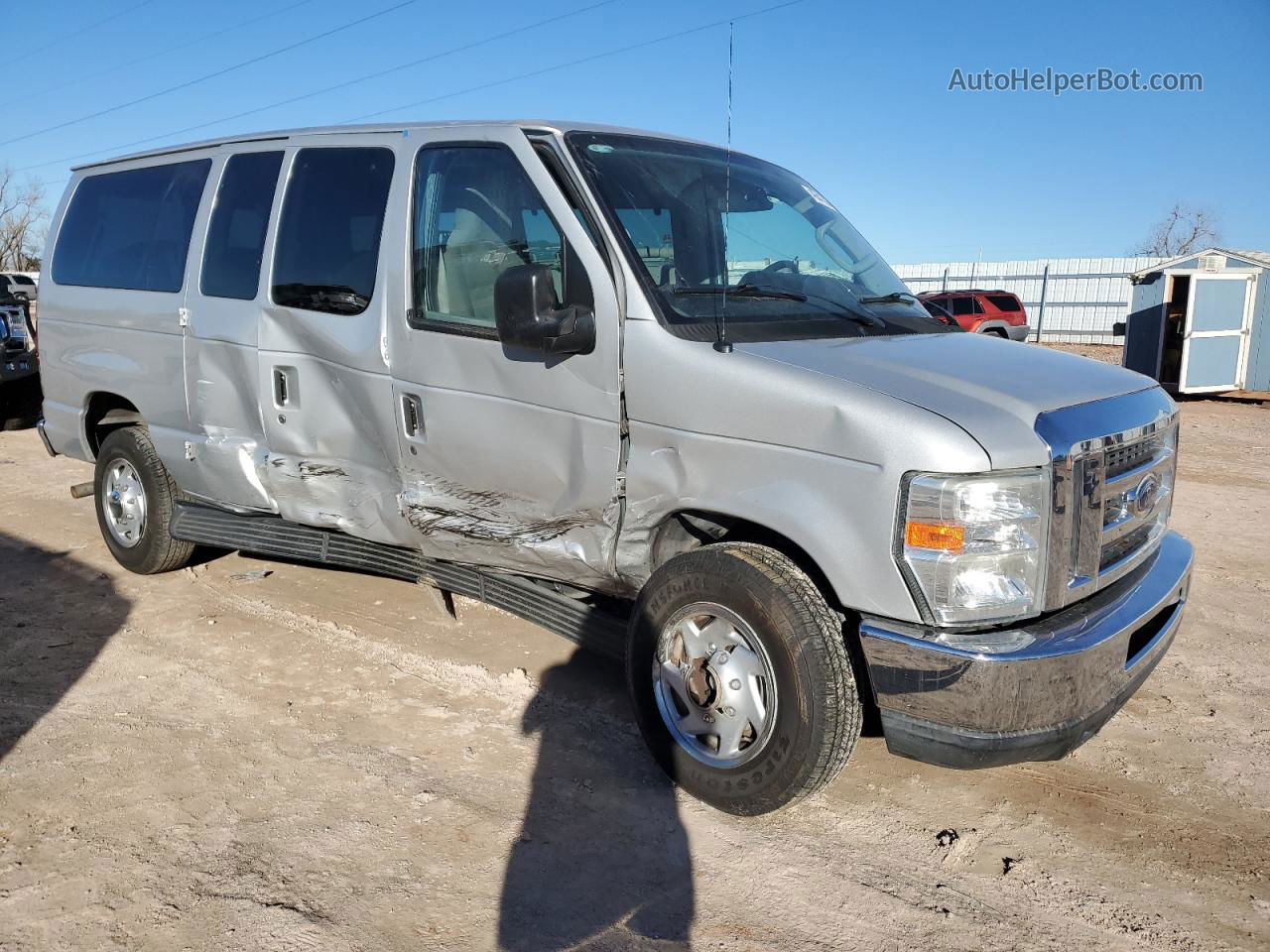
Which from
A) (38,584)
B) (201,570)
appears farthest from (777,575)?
(38,584)

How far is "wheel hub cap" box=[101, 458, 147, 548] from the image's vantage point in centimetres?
594

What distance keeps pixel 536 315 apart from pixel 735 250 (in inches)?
37.4

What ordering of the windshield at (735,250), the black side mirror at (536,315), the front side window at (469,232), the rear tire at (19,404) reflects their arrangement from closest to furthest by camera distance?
the black side mirror at (536,315) < the windshield at (735,250) < the front side window at (469,232) < the rear tire at (19,404)

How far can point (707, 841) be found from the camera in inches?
132

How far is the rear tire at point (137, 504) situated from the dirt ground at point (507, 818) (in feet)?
2.38

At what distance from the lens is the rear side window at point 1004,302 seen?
23.7 meters

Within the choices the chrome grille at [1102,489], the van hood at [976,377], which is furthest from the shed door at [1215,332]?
the chrome grille at [1102,489]

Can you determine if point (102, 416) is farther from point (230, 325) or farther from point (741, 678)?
point (741, 678)

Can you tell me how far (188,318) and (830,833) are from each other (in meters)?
3.96

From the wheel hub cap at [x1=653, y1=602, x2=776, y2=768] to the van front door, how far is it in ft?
1.47

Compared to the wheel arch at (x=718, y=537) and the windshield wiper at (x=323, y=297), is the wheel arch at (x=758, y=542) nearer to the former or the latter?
the wheel arch at (x=718, y=537)

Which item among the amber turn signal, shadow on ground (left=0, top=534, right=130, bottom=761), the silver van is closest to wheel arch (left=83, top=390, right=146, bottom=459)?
the silver van

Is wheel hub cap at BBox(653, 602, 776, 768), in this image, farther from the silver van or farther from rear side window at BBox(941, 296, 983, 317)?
rear side window at BBox(941, 296, 983, 317)

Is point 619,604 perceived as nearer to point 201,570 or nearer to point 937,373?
point 937,373
